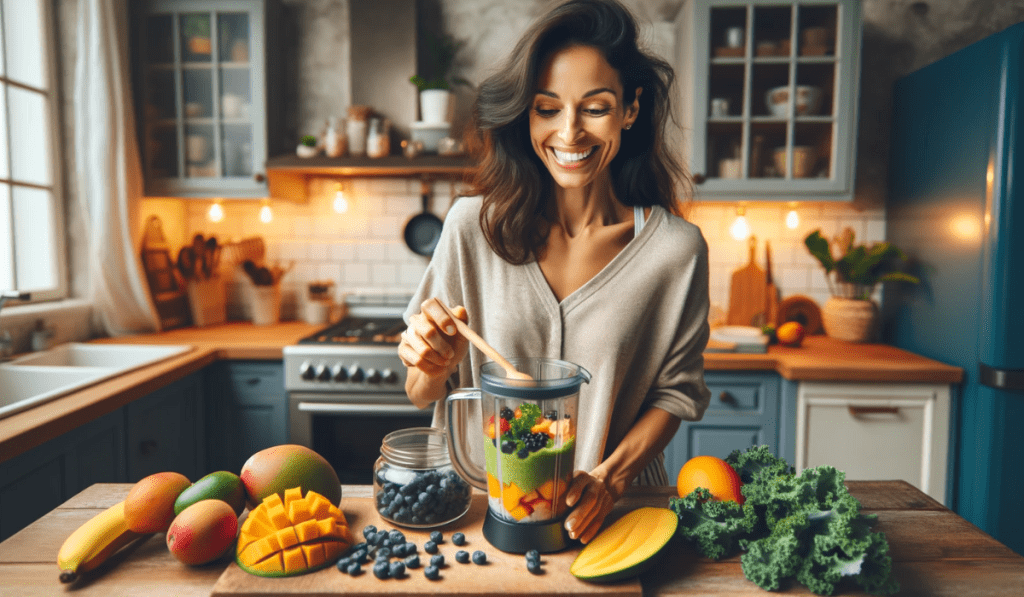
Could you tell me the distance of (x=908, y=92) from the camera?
8.98 ft

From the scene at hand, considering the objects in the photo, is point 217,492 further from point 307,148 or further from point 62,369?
point 307,148

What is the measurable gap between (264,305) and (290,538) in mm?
Answer: 2483


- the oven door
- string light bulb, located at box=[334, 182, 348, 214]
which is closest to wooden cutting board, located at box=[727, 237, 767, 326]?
the oven door

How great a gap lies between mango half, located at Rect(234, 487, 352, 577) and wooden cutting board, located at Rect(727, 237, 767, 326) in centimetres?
258

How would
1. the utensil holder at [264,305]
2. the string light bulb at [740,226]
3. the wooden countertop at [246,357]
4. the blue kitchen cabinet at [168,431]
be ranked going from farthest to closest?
the utensil holder at [264,305] → the string light bulb at [740,226] → the blue kitchen cabinet at [168,431] → the wooden countertop at [246,357]

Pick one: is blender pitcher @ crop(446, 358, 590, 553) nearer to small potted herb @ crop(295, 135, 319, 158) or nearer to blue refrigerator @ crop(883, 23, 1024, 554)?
blue refrigerator @ crop(883, 23, 1024, 554)

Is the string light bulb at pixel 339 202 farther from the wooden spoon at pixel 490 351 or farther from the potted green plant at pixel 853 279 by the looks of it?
the wooden spoon at pixel 490 351

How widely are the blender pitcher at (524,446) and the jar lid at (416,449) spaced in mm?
41

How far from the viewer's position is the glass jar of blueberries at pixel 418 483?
0.87m

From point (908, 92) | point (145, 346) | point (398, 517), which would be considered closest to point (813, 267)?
point (908, 92)

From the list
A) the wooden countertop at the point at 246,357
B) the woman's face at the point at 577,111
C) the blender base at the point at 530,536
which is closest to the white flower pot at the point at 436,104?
the wooden countertop at the point at 246,357

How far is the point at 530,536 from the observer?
0.82 m

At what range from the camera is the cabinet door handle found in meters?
2.35

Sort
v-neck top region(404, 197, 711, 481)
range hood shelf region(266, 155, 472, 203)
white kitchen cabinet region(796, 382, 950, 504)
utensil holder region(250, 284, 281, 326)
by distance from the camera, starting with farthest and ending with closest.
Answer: utensil holder region(250, 284, 281, 326), range hood shelf region(266, 155, 472, 203), white kitchen cabinet region(796, 382, 950, 504), v-neck top region(404, 197, 711, 481)
